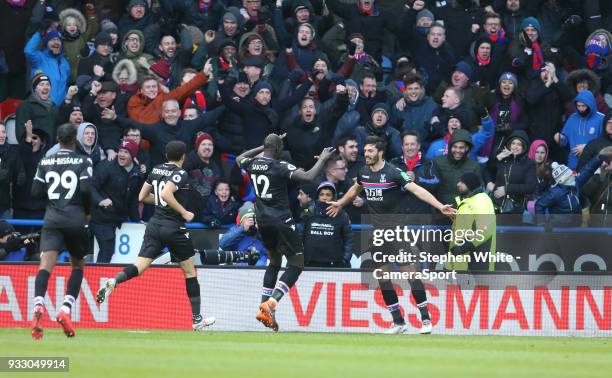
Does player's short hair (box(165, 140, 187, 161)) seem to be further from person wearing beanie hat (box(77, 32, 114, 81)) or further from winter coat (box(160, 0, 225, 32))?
winter coat (box(160, 0, 225, 32))

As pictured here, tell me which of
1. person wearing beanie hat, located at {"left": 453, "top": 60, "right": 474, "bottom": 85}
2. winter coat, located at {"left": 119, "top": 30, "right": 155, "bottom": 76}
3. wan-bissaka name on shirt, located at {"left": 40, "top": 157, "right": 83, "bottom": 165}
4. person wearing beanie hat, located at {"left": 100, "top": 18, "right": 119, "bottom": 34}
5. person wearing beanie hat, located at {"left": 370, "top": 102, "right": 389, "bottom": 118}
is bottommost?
wan-bissaka name on shirt, located at {"left": 40, "top": 157, "right": 83, "bottom": 165}

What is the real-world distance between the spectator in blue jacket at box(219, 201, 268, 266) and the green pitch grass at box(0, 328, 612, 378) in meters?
2.85

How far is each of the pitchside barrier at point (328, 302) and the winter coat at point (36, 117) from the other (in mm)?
3184

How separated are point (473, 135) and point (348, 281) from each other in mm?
4216

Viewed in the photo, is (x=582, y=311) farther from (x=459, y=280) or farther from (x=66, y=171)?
(x=66, y=171)

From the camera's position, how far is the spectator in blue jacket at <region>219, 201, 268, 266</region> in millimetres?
20547

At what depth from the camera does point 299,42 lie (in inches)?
932

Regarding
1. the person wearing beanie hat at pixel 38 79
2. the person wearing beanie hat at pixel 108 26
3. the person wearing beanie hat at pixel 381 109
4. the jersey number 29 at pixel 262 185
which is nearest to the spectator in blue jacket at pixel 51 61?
the person wearing beanie hat at pixel 38 79

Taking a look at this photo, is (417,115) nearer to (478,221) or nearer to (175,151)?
(478,221)

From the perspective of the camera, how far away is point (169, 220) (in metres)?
17.4

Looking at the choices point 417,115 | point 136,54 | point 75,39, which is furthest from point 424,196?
point 75,39

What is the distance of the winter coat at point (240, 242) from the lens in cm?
2062

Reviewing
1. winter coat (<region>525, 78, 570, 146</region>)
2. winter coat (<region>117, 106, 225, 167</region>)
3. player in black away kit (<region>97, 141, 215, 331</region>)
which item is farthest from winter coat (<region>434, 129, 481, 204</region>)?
player in black away kit (<region>97, 141, 215, 331</region>)

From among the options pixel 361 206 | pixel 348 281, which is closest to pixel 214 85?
pixel 361 206
